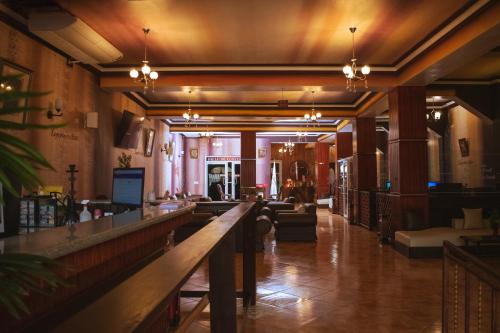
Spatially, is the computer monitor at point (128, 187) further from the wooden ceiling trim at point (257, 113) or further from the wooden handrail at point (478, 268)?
the wooden ceiling trim at point (257, 113)

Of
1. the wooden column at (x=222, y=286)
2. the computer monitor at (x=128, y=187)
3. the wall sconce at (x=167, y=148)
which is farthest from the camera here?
the wall sconce at (x=167, y=148)

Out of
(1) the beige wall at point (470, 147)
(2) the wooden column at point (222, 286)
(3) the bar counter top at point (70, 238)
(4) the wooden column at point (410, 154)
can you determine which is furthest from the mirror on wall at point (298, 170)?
(2) the wooden column at point (222, 286)

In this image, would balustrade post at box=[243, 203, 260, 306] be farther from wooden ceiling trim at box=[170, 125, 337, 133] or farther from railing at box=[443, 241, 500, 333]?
wooden ceiling trim at box=[170, 125, 337, 133]

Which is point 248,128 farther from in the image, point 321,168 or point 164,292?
point 164,292

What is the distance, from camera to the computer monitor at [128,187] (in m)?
3.51

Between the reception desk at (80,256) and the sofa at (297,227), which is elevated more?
the reception desk at (80,256)

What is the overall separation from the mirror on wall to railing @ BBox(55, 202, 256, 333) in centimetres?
1818

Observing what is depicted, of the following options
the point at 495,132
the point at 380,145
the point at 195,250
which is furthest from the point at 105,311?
the point at 380,145

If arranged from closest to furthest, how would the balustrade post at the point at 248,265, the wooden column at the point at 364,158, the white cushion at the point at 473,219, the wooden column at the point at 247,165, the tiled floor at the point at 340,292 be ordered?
1. the tiled floor at the point at 340,292
2. the balustrade post at the point at 248,265
3. the white cushion at the point at 473,219
4. the wooden column at the point at 364,158
5. the wooden column at the point at 247,165

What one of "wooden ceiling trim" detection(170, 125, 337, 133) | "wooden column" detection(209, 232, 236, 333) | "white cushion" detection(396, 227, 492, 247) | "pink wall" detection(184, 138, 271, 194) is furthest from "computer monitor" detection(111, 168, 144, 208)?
"pink wall" detection(184, 138, 271, 194)

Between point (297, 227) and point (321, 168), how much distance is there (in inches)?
421

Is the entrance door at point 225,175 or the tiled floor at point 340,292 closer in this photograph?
the tiled floor at point 340,292

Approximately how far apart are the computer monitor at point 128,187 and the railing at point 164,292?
131 cm

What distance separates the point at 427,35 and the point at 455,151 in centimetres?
686
